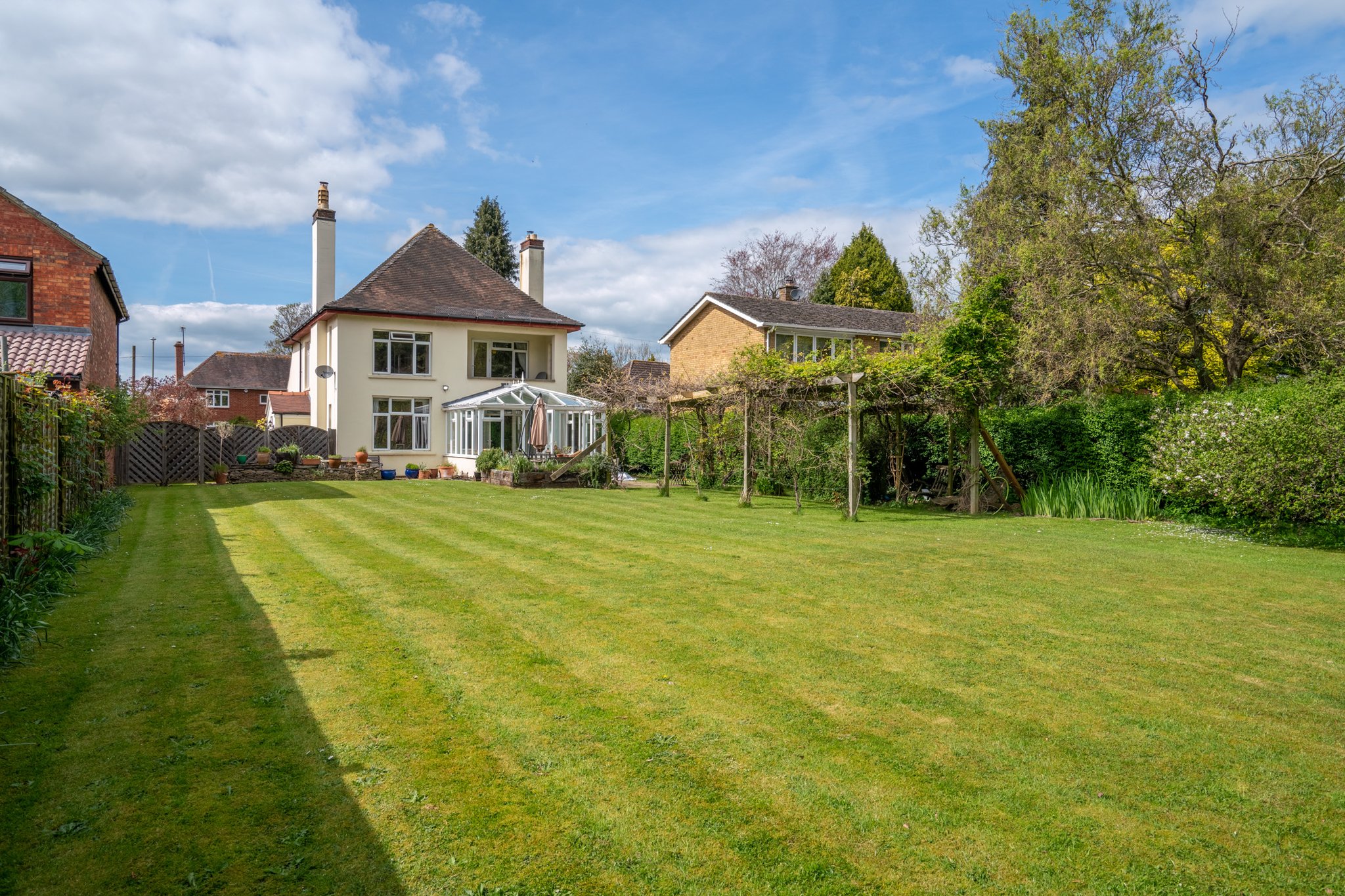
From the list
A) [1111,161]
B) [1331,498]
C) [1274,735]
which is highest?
[1111,161]

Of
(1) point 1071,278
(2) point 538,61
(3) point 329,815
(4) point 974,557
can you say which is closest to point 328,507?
(2) point 538,61

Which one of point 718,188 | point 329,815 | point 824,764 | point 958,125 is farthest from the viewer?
point 958,125

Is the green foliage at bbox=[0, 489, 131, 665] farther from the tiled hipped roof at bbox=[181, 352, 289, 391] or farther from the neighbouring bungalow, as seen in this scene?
the tiled hipped roof at bbox=[181, 352, 289, 391]

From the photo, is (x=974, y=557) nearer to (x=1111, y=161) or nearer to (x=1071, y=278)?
(x=1071, y=278)

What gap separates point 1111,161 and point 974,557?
11430 mm

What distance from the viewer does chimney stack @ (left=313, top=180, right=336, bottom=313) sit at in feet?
99.7

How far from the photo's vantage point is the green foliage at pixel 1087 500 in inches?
545

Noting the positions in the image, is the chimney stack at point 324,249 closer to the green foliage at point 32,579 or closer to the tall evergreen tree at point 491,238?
the tall evergreen tree at point 491,238

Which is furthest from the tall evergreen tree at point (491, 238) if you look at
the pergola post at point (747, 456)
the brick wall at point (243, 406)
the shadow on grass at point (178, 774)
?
the shadow on grass at point (178, 774)

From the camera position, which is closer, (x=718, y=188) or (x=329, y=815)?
(x=329, y=815)

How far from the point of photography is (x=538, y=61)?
13.4 m

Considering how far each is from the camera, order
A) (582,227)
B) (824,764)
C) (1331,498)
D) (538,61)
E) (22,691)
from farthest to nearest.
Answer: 1. (582,227)
2. (538,61)
3. (1331,498)
4. (22,691)
5. (824,764)

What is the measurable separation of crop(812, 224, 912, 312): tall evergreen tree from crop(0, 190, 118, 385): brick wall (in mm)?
32626

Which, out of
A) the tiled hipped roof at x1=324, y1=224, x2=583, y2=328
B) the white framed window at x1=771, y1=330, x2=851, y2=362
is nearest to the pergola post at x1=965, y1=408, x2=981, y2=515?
the white framed window at x1=771, y1=330, x2=851, y2=362
